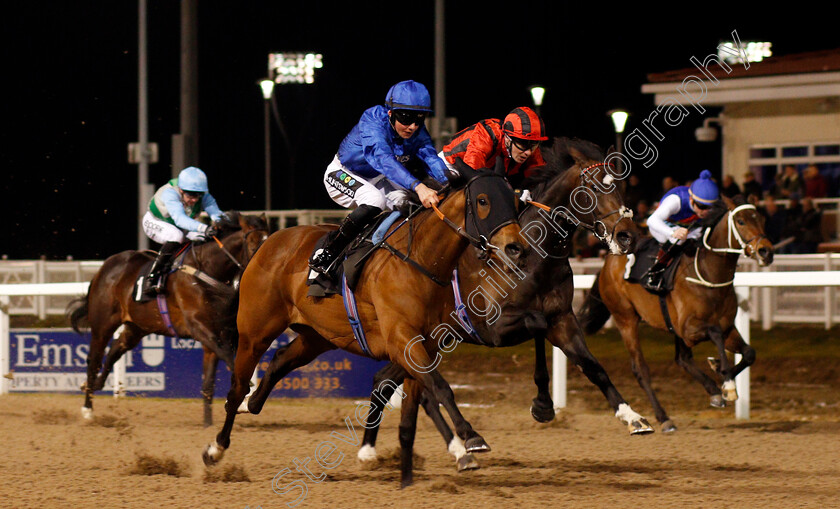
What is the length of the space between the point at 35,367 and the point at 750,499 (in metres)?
6.77

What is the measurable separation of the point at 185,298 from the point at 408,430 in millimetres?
3053

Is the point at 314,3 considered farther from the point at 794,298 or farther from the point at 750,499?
the point at 750,499

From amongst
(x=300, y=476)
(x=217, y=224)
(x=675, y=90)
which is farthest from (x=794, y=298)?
(x=300, y=476)

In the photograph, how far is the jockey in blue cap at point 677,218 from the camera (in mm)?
7547

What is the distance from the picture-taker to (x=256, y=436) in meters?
6.97

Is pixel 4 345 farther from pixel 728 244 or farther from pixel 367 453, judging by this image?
pixel 728 244

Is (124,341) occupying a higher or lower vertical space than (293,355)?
lower

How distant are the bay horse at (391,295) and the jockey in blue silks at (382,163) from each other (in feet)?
0.63

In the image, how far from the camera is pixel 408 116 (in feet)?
16.5

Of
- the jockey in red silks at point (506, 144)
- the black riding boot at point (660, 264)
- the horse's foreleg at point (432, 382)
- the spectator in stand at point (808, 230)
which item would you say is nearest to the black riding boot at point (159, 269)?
the jockey in red silks at point (506, 144)

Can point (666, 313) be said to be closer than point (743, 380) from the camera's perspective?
No

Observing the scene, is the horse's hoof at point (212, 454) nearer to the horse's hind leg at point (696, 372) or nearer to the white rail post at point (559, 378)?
the white rail post at point (559, 378)

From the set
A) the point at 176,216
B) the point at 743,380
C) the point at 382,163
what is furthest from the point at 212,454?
the point at 743,380

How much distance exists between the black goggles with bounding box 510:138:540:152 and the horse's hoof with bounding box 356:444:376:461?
1837 millimetres
